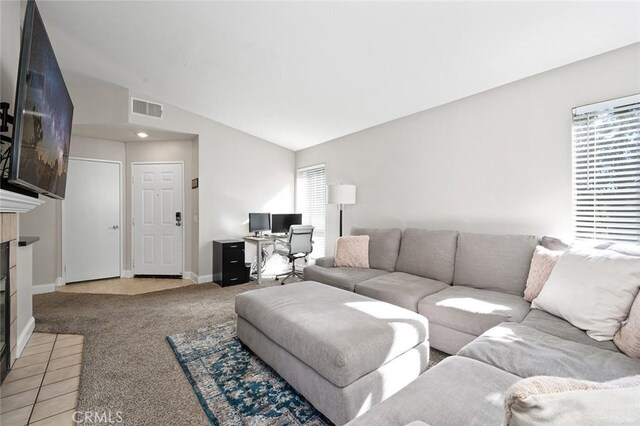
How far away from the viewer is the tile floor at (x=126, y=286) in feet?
13.8

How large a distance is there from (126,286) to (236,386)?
357 centimetres

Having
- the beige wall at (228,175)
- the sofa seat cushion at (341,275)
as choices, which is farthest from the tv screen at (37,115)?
the sofa seat cushion at (341,275)

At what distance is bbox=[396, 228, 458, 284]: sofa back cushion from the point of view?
287cm

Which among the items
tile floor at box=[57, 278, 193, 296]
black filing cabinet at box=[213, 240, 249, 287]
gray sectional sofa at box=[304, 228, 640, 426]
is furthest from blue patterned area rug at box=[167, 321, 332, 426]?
tile floor at box=[57, 278, 193, 296]

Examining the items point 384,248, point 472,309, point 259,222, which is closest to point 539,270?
point 472,309

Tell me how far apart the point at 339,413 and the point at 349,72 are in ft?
9.29

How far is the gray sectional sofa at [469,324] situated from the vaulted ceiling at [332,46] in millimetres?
1526

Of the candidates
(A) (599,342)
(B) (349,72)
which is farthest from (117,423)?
(B) (349,72)

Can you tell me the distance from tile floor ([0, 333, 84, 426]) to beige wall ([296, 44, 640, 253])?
3451 mm

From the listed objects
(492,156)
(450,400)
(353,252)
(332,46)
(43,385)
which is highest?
(332,46)

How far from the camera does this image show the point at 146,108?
4227 mm

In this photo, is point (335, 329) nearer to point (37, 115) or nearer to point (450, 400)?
point (450, 400)

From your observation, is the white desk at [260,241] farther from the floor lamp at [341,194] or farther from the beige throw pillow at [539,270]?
the beige throw pillow at [539,270]

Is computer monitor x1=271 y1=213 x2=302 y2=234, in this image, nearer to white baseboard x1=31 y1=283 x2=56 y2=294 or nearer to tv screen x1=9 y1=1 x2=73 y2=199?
tv screen x1=9 y1=1 x2=73 y2=199
